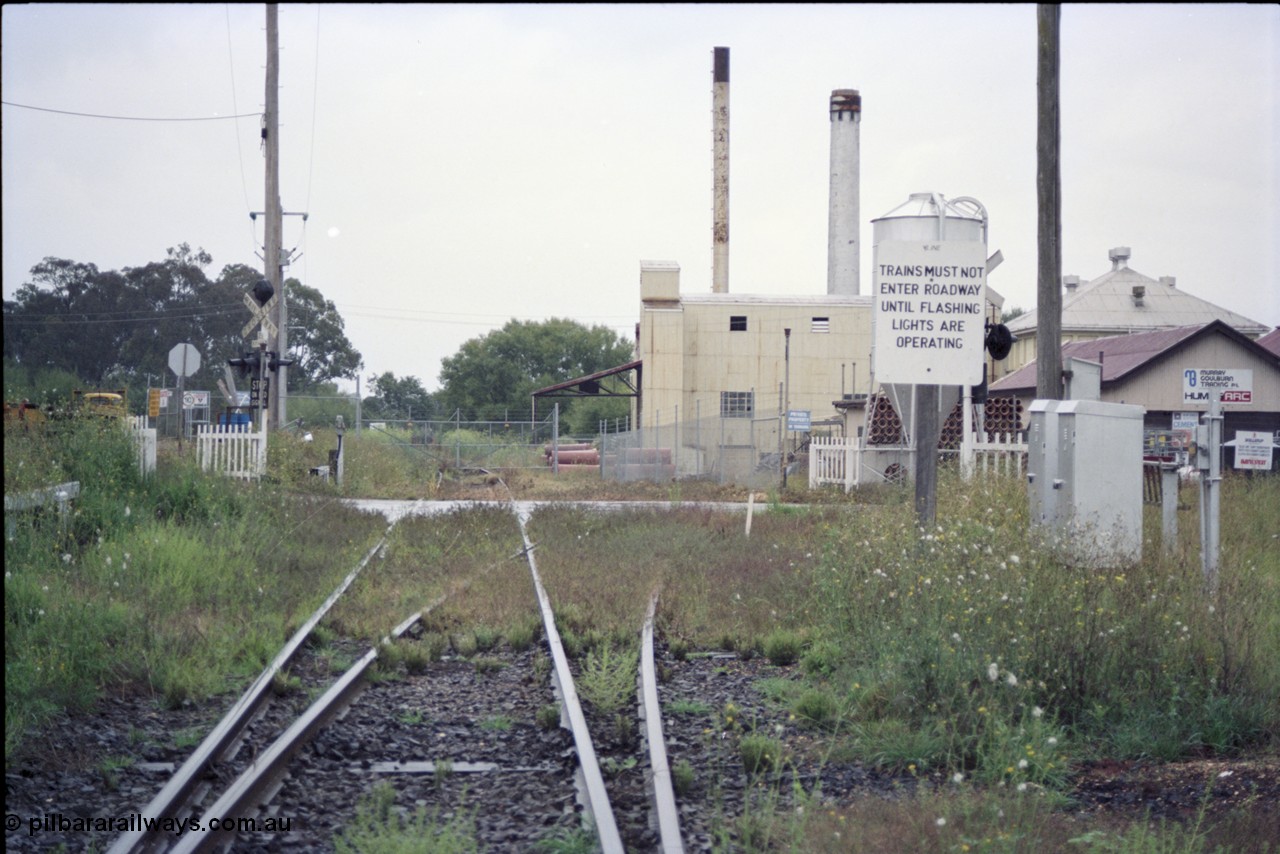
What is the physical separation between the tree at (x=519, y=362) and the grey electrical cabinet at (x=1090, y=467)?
5159 cm

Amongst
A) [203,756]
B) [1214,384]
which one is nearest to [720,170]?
[1214,384]

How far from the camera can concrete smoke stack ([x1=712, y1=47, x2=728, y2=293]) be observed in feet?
160

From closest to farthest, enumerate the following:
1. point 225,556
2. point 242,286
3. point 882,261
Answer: point 882,261 → point 225,556 → point 242,286

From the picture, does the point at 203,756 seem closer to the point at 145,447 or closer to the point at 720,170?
the point at 145,447

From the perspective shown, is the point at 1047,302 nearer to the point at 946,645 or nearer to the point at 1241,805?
the point at 946,645

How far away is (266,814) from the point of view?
5.01 m

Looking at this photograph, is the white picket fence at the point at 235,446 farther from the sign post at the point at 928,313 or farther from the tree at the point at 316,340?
the tree at the point at 316,340

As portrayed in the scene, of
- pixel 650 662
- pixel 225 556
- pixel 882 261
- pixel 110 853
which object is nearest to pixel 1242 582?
pixel 882 261

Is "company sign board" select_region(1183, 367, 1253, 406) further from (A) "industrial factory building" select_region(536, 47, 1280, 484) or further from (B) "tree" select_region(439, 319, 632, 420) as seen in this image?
(B) "tree" select_region(439, 319, 632, 420)

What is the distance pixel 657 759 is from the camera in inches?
219

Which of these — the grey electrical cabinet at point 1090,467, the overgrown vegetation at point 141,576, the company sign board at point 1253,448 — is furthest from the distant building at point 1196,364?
the overgrown vegetation at point 141,576

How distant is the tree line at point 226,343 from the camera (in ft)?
171

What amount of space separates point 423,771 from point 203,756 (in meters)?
1.04

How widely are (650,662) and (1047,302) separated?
26.5ft
